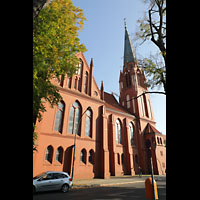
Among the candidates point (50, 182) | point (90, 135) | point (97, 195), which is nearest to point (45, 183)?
point (50, 182)

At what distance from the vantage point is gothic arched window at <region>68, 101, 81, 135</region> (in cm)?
1900

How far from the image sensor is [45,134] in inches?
634

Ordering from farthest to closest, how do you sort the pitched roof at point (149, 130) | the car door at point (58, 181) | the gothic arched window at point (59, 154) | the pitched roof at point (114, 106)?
the pitched roof at point (149, 130), the pitched roof at point (114, 106), the gothic arched window at point (59, 154), the car door at point (58, 181)

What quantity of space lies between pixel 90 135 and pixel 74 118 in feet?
12.2

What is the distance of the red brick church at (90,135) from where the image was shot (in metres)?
16.3

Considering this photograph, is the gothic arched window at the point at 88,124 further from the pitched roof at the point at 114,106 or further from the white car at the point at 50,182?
the white car at the point at 50,182

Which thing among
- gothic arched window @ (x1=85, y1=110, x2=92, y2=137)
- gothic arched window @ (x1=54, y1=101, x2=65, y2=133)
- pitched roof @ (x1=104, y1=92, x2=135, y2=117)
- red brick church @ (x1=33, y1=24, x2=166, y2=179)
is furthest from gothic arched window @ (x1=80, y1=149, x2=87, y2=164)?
pitched roof @ (x1=104, y1=92, x2=135, y2=117)

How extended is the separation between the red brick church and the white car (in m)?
5.11

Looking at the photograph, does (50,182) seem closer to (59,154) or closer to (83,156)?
(59,154)

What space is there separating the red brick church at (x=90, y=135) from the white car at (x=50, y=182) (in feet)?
16.8

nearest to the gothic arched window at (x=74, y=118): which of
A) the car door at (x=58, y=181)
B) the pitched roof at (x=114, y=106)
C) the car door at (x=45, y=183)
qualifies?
the pitched roof at (x=114, y=106)
